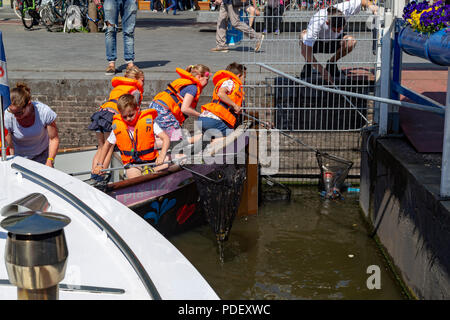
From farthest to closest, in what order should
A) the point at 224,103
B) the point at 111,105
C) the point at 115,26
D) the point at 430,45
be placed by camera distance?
the point at 115,26
the point at 224,103
the point at 111,105
the point at 430,45

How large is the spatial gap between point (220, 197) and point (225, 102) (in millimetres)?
1676

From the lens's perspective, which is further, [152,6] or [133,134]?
[152,6]

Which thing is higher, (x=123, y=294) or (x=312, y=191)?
(x=123, y=294)

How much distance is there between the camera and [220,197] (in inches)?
249

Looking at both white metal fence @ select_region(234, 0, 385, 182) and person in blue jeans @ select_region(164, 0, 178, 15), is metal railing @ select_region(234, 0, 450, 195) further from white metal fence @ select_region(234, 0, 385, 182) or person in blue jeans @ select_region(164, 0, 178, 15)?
person in blue jeans @ select_region(164, 0, 178, 15)

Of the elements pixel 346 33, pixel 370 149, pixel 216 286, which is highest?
pixel 346 33

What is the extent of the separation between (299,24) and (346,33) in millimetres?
679

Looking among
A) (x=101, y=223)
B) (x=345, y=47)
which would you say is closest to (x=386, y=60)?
(x=345, y=47)

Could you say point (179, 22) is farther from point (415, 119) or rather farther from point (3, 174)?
point (3, 174)

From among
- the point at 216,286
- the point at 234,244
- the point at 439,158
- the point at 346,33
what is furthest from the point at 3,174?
the point at 346,33

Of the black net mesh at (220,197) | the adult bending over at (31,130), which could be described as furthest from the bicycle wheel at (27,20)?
the black net mesh at (220,197)

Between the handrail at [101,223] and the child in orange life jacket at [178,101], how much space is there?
3615mm

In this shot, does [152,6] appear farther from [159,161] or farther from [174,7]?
[159,161]

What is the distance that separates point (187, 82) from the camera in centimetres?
757
